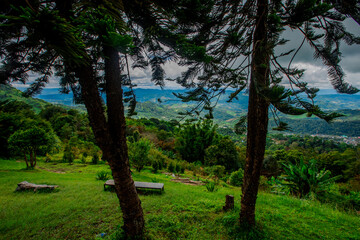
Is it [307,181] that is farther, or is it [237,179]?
[237,179]

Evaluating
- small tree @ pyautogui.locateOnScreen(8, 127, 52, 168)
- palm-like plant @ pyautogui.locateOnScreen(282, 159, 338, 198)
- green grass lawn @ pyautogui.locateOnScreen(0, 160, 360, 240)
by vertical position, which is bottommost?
green grass lawn @ pyautogui.locateOnScreen(0, 160, 360, 240)

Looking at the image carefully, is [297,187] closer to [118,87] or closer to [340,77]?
[340,77]

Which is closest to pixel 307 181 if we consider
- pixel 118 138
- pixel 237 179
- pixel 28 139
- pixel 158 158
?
pixel 237 179

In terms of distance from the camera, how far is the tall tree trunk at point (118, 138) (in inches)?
85.2

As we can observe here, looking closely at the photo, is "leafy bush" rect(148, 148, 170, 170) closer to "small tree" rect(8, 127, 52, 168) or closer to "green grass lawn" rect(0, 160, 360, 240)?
"small tree" rect(8, 127, 52, 168)

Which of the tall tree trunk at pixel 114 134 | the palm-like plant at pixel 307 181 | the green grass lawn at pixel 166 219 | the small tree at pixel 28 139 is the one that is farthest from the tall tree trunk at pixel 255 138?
the small tree at pixel 28 139

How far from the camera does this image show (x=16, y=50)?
1.89 meters

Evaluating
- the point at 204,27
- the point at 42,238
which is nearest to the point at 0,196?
the point at 42,238

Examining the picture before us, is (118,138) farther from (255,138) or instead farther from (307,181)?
(307,181)

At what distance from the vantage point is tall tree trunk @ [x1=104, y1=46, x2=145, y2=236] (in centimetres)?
216

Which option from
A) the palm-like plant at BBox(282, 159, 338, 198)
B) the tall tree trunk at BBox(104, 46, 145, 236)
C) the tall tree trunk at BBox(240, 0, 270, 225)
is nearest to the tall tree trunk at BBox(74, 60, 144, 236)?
the tall tree trunk at BBox(104, 46, 145, 236)

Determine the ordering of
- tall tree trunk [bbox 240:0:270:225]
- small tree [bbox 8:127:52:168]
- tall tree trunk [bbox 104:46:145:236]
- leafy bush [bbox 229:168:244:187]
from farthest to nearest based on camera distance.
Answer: leafy bush [bbox 229:168:244:187] < small tree [bbox 8:127:52:168] < tall tree trunk [bbox 240:0:270:225] < tall tree trunk [bbox 104:46:145:236]

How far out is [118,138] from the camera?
2268 mm

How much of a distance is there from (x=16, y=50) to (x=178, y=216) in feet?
14.1
